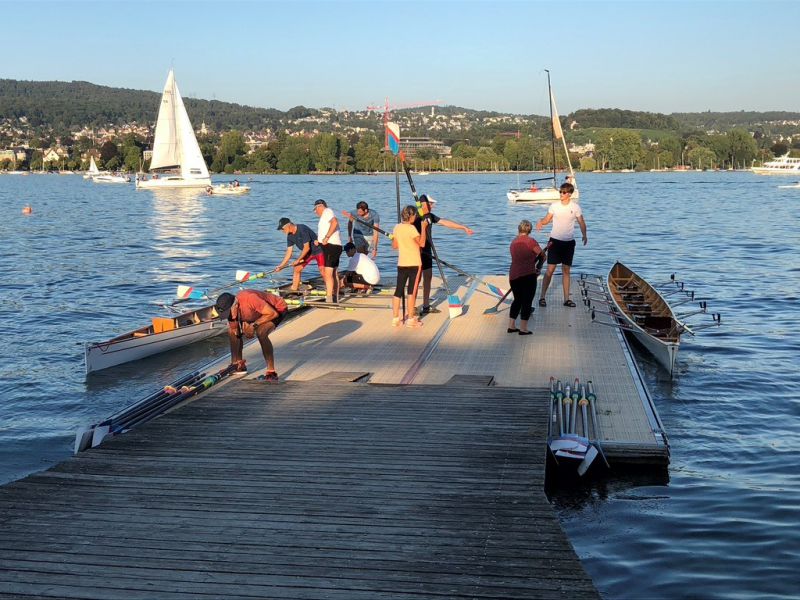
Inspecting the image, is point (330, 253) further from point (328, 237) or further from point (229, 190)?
point (229, 190)

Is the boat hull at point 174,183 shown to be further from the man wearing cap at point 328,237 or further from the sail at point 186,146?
the man wearing cap at point 328,237

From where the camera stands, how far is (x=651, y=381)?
46.9 ft

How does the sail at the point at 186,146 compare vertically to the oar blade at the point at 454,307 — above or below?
above

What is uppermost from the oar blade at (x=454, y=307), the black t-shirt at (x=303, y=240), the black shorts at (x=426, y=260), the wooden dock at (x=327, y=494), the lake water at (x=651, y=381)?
the black t-shirt at (x=303, y=240)

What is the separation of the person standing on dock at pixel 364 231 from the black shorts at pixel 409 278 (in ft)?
8.34

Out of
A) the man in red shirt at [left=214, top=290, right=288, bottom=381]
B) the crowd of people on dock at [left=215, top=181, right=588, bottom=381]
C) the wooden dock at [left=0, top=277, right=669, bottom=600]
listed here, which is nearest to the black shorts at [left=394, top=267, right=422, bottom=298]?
the crowd of people on dock at [left=215, top=181, right=588, bottom=381]

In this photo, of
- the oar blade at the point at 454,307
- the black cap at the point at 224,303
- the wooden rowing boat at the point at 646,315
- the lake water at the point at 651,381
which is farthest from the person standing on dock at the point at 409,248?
the lake water at the point at 651,381

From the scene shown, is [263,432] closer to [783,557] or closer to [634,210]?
[783,557]

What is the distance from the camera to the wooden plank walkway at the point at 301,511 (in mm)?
5820

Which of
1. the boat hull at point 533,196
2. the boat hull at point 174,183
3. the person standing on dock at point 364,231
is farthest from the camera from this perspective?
the boat hull at point 174,183

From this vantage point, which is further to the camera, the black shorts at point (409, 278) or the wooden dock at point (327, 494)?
the black shorts at point (409, 278)

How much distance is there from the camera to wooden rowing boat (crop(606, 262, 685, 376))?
14.3 meters

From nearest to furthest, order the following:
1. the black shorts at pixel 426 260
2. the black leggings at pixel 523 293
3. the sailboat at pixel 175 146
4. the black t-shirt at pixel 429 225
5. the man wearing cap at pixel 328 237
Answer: the black leggings at pixel 523 293
the black t-shirt at pixel 429 225
the black shorts at pixel 426 260
the man wearing cap at pixel 328 237
the sailboat at pixel 175 146

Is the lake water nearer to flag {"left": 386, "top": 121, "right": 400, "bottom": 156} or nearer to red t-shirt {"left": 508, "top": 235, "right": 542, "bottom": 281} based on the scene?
red t-shirt {"left": 508, "top": 235, "right": 542, "bottom": 281}
